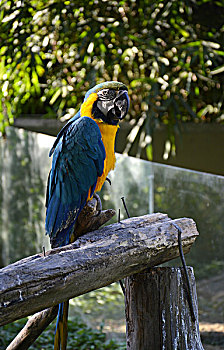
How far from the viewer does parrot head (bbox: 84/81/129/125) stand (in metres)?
1.12

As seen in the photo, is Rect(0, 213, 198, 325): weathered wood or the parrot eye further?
the parrot eye

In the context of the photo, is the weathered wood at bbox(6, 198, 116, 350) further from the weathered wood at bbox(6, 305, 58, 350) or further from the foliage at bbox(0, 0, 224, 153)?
the foliage at bbox(0, 0, 224, 153)

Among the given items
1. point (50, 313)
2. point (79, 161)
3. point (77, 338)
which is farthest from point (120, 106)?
point (77, 338)

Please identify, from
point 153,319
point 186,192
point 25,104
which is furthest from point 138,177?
point 25,104

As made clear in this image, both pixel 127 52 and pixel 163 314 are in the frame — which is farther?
pixel 127 52

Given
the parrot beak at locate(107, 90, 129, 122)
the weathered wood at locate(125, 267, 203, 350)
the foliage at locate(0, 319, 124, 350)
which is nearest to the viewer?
the weathered wood at locate(125, 267, 203, 350)

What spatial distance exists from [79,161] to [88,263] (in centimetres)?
37

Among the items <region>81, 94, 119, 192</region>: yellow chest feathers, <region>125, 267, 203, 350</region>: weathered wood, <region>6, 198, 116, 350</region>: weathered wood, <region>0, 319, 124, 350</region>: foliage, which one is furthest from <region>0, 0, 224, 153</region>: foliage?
<region>125, 267, 203, 350</region>: weathered wood

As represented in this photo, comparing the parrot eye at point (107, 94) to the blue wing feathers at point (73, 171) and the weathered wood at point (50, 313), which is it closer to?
the blue wing feathers at point (73, 171)

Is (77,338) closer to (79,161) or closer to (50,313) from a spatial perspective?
(50,313)

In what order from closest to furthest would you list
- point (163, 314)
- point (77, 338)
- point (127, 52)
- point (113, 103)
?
point (163, 314) < point (113, 103) < point (77, 338) < point (127, 52)

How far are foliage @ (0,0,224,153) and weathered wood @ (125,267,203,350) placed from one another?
175cm

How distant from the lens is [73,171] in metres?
1.18

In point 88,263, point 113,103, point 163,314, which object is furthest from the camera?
point 113,103
